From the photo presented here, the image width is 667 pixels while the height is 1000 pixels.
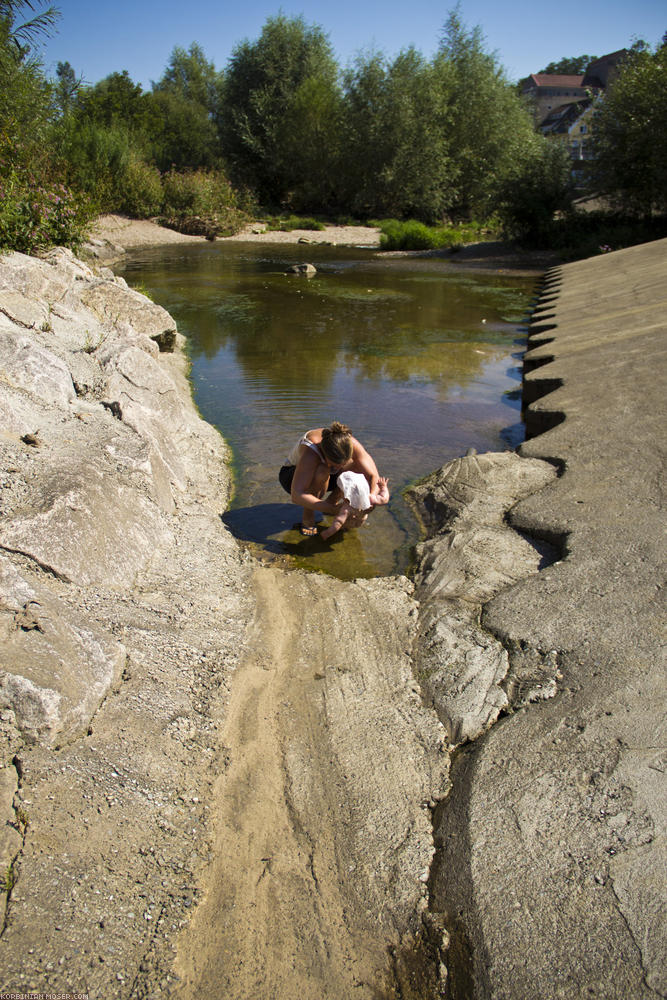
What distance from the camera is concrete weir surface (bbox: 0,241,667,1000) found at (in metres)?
2.25

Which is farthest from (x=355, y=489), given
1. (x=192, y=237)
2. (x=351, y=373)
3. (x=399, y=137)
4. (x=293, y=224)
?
(x=399, y=137)

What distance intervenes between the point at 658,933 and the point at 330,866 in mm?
1142

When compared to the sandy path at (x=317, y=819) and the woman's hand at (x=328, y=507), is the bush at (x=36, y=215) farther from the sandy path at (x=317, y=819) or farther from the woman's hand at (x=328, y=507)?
the sandy path at (x=317, y=819)

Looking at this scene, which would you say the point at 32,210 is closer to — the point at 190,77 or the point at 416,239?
the point at 416,239

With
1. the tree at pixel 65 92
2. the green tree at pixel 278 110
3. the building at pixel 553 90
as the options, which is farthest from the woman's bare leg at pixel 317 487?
the building at pixel 553 90

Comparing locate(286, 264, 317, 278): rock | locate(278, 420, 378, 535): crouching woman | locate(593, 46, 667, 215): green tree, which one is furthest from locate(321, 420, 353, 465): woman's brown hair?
locate(593, 46, 667, 215): green tree

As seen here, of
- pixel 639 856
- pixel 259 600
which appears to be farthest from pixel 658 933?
pixel 259 600

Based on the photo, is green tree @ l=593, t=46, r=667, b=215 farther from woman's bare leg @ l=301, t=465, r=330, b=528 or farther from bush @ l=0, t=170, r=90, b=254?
woman's bare leg @ l=301, t=465, r=330, b=528

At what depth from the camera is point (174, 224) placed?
3044 cm

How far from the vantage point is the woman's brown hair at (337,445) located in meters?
4.94

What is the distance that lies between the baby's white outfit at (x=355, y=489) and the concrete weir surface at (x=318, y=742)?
0.60m

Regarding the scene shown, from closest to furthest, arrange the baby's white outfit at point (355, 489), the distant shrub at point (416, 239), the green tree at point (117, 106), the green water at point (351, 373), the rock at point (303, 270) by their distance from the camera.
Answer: the baby's white outfit at point (355, 489)
the green water at point (351, 373)
the rock at point (303, 270)
the distant shrub at point (416, 239)
the green tree at point (117, 106)

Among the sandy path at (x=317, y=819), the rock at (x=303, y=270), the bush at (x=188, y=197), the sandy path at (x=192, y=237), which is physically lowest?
the sandy path at (x=317, y=819)

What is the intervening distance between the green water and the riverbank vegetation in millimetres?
3909
